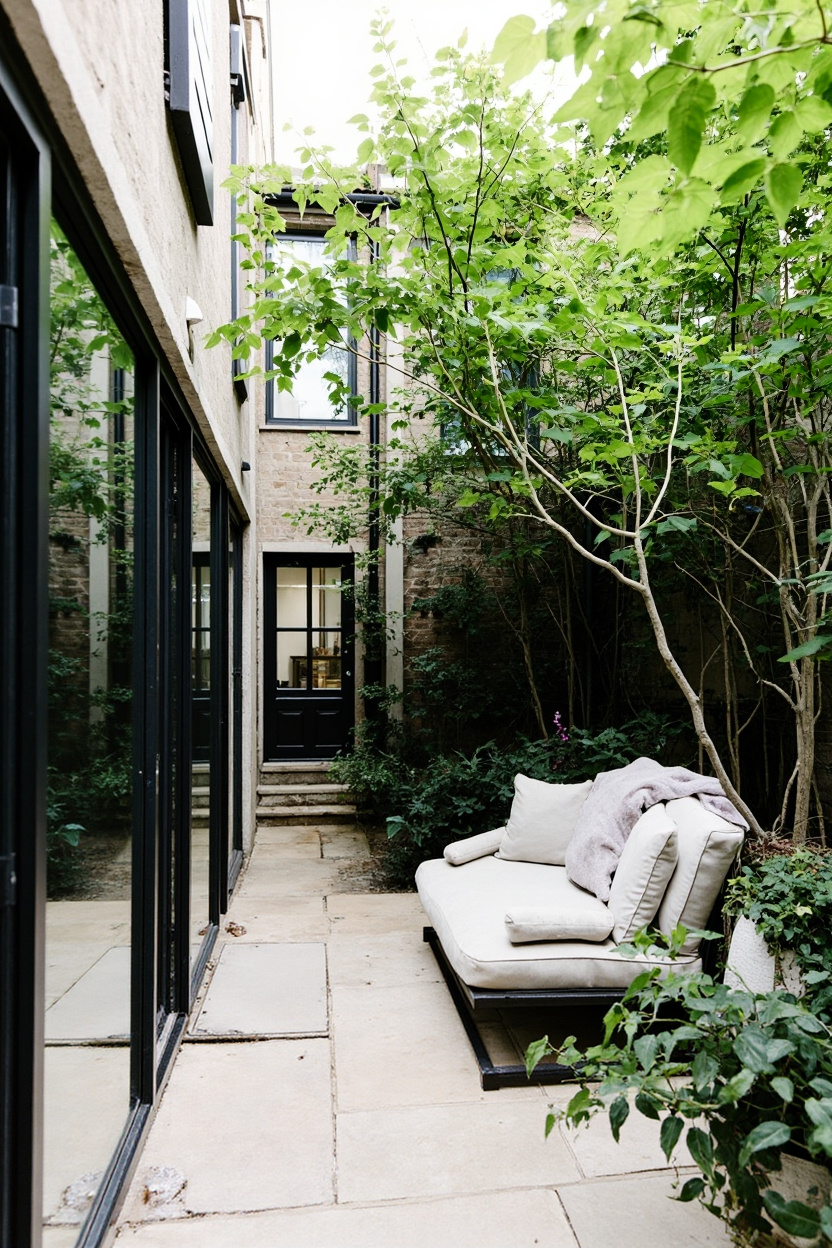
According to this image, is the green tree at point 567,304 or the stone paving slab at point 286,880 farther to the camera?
the stone paving slab at point 286,880

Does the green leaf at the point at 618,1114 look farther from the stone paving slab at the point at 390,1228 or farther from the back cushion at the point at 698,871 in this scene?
the back cushion at the point at 698,871

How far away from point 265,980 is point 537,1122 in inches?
60.2

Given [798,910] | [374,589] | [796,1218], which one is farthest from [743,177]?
[374,589]

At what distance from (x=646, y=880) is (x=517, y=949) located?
521 mm

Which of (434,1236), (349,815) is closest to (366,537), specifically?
(349,815)

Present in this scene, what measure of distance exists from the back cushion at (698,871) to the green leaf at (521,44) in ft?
7.93

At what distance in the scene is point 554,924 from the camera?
9.74 feet

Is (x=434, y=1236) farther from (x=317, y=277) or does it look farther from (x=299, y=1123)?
(x=317, y=277)

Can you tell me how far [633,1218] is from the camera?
7.00ft

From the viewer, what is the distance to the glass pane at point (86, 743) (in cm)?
152

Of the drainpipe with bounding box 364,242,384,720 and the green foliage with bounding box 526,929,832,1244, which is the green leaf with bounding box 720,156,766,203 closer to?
the green foliage with bounding box 526,929,832,1244

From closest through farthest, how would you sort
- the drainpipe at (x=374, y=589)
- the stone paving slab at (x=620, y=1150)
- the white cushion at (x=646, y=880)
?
the stone paving slab at (x=620, y=1150) → the white cushion at (x=646, y=880) → the drainpipe at (x=374, y=589)

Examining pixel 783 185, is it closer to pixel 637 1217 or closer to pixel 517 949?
pixel 637 1217

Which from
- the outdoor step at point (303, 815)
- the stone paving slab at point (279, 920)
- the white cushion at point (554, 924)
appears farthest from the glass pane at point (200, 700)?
the outdoor step at point (303, 815)
